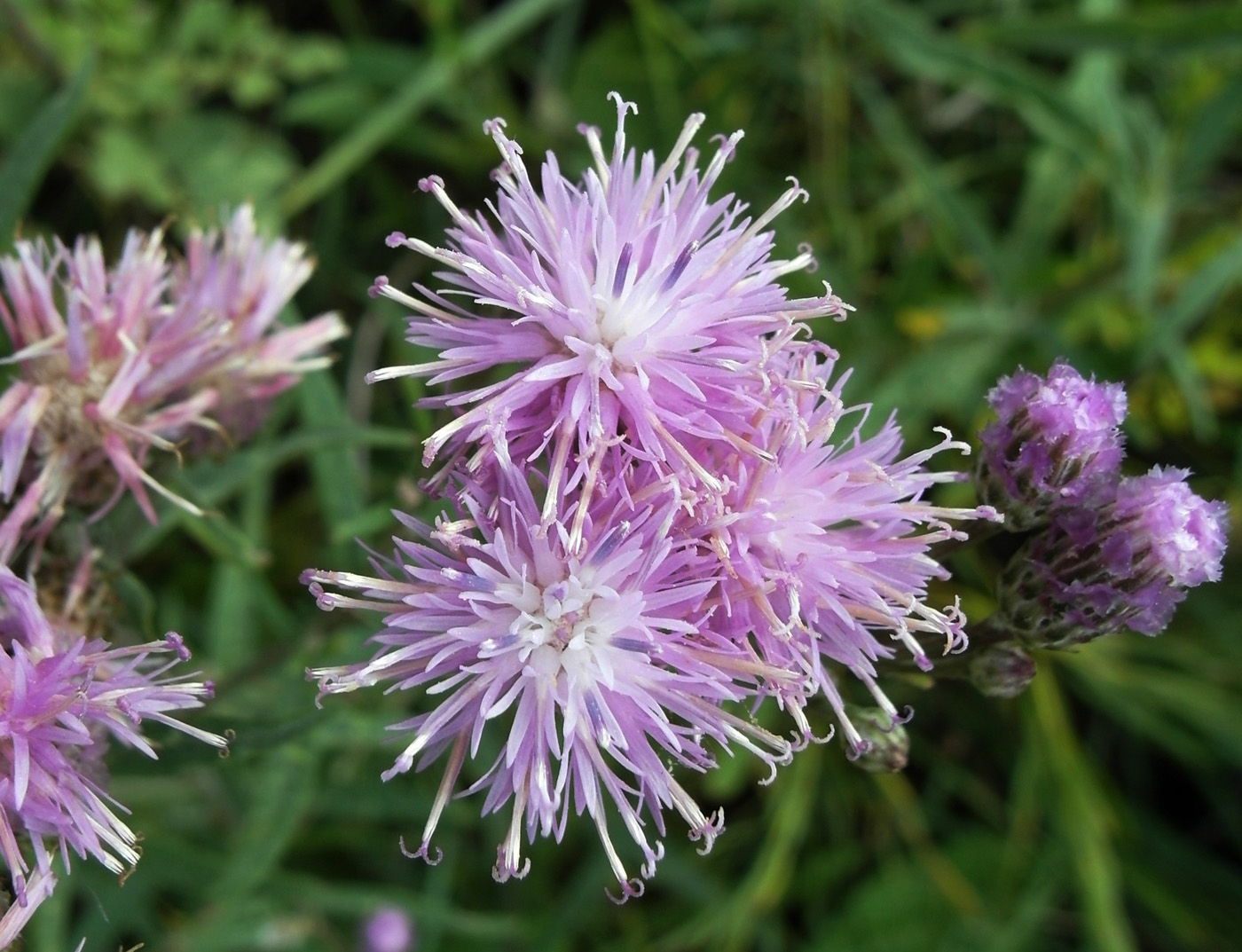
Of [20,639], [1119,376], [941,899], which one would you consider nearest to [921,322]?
[1119,376]

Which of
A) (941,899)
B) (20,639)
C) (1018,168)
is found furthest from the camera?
(1018,168)

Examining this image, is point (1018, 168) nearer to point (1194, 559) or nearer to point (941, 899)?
point (941, 899)

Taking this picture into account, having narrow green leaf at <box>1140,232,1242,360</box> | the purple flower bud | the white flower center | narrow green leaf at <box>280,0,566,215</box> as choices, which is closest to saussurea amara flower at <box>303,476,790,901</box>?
the white flower center

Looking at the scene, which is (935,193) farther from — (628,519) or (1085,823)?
(628,519)

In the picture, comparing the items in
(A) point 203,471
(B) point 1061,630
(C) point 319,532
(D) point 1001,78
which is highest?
(D) point 1001,78

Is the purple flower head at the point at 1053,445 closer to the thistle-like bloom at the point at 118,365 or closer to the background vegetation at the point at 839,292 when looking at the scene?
the thistle-like bloom at the point at 118,365

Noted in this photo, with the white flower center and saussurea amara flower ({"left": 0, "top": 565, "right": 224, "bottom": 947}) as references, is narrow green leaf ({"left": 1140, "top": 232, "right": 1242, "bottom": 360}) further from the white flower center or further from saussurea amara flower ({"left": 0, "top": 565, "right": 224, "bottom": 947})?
saussurea amara flower ({"left": 0, "top": 565, "right": 224, "bottom": 947})

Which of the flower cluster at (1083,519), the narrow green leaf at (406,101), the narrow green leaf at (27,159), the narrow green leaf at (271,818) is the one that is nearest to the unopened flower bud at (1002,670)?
the flower cluster at (1083,519)
